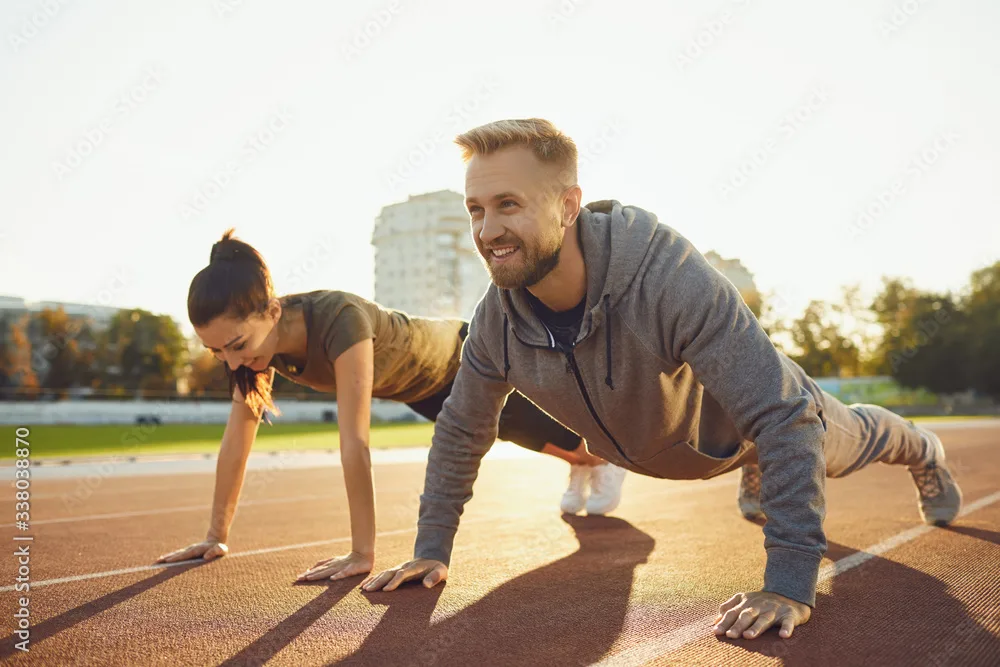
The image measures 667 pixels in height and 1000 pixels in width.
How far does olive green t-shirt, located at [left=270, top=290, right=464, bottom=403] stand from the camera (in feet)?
13.8

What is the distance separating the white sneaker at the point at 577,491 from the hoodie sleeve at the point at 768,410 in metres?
3.46

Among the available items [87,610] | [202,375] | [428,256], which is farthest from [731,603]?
[428,256]

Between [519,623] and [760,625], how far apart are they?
811mm

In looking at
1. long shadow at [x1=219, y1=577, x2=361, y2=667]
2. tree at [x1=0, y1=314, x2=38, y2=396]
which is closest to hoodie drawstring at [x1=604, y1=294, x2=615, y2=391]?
long shadow at [x1=219, y1=577, x2=361, y2=667]

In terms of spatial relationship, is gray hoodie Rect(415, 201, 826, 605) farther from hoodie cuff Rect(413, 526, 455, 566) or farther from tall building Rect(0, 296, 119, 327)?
tall building Rect(0, 296, 119, 327)

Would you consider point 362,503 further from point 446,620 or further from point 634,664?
point 634,664

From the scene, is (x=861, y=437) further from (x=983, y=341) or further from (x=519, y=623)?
(x=983, y=341)

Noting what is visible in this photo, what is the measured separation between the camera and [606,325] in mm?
3010

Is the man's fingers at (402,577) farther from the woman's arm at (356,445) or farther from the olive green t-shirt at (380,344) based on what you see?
the olive green t-shirt at (380,344)

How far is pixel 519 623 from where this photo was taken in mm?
2840

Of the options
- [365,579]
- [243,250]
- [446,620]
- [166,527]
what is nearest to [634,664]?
[446,620]

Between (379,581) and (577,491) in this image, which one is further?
(577,491)

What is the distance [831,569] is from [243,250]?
3172 mm

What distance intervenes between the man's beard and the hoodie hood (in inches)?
6.6
